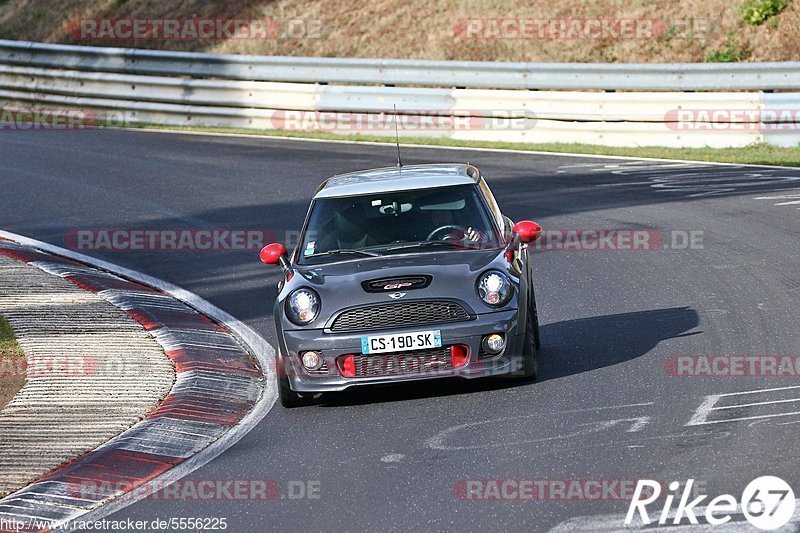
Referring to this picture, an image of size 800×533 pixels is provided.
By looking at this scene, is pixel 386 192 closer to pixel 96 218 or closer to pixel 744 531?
pixel 744 531

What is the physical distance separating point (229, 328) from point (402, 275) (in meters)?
3.10

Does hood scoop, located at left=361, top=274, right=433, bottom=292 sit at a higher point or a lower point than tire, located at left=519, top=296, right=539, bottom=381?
higher

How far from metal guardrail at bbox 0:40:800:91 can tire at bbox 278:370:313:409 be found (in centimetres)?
→ 1333

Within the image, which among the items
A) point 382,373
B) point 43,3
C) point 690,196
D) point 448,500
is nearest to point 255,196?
point 690,196


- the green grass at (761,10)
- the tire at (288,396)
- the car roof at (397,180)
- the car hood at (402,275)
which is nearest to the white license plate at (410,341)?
the car hood at (402,275)

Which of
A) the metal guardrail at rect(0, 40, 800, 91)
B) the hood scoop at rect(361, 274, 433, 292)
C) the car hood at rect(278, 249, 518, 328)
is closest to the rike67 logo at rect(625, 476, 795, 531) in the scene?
the car hood at rect(278, 249, 518, 328)

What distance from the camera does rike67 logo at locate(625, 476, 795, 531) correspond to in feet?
19.9

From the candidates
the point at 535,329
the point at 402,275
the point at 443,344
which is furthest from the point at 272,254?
the point at 535,329

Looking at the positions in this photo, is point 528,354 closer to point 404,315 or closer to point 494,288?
point 494,288

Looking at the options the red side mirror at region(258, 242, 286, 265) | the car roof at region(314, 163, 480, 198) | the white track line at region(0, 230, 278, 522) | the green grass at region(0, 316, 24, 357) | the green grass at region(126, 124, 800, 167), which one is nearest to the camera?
the white track line at region(0, 230, 278, 522)

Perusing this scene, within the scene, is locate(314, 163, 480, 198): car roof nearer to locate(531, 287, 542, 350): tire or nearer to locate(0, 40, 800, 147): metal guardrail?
locate(531, 287, 542, 350): tire

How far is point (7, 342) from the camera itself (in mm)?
10711

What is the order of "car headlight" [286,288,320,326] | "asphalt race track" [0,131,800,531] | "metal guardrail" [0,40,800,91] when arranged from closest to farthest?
"asphalt race track" [0,131,800,531]
"car headlight" [286,288,320,326]
"metal guardrail" [0,40,800,91]

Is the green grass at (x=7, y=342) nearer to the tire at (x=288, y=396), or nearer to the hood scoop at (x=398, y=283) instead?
the tire at (x=288, y=396)
